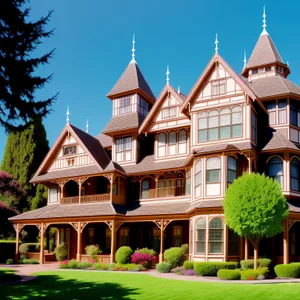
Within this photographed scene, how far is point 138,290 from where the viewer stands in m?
20.2

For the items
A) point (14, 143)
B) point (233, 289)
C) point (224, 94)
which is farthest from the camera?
point (14, 143)

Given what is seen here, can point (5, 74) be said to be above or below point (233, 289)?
above

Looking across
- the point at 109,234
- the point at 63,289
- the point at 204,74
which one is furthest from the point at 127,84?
the point at 63,289

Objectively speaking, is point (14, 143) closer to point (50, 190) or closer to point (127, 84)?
point (50, 190)

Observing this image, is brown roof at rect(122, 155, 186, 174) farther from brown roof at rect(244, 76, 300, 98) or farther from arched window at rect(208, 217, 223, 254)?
brown roof at rect(244, 76, 300, 98)

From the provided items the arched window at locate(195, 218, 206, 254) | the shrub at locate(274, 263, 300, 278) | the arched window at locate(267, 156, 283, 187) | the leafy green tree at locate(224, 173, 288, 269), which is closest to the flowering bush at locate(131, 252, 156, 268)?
the arched window at locate(195, 218, 206, 254)

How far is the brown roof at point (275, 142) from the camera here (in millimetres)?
29281

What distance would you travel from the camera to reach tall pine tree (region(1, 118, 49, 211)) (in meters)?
52.2

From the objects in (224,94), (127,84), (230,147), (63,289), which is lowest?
(63,289)

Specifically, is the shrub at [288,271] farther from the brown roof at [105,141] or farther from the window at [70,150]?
the window at [70,150]

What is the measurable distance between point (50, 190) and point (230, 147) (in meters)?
19.5

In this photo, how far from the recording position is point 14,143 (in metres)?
54.4

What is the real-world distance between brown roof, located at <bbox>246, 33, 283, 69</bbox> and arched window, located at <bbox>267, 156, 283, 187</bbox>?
357 inches

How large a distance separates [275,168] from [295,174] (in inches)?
54.4
